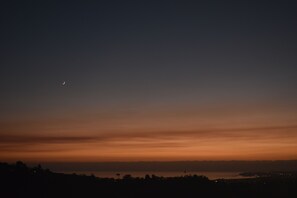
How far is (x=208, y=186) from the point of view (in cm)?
6297

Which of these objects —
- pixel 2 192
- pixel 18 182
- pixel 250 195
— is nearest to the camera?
pixel 2 192

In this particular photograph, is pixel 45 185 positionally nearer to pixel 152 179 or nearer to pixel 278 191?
pixel 152 179

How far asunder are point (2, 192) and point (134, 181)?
75.8 ft

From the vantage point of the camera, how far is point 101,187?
52656mm

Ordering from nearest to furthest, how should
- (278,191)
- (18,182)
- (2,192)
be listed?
(2,192) → (18,182) → (278,191)

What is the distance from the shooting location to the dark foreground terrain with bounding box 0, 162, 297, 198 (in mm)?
44188

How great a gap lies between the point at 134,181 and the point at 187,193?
7922 mm

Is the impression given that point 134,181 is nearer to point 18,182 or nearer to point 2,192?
point 18,182

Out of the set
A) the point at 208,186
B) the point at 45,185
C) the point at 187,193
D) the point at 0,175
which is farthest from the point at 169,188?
the point at 0,175

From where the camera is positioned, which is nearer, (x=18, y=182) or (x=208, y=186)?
(x=18, y=182)

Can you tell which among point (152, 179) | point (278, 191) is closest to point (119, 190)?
point (152, 179)

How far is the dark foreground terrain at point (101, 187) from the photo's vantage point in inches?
1740

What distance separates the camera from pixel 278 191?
2694 inches

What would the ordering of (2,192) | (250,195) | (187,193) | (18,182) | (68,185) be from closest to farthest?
(2,192) → (18,182) → (68,185) → (187,193) → (250,195)
